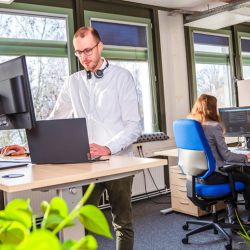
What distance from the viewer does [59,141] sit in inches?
63.6

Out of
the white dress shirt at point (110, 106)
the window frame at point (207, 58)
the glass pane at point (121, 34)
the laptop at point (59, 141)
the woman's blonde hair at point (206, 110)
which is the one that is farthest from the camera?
the window frame at point (207, 58)

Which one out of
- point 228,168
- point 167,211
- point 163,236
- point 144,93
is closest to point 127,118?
point 228,168

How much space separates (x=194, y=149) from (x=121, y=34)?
2.32m

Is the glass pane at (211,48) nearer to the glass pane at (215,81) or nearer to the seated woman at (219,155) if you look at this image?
the glass pane at (215,81)

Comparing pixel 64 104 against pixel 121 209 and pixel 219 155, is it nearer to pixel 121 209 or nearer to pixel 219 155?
pixel 121 209

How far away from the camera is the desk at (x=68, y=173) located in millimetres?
1260

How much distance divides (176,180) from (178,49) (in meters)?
2.13

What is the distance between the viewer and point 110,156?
181 cm

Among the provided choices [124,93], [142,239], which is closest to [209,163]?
[142,239]

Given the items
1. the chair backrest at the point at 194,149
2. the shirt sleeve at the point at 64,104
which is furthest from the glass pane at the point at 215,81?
the shirt sleeve at the point at 64,104

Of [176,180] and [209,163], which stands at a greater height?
[209,163]

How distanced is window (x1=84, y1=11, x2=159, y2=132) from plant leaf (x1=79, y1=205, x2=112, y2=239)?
13.6 ft

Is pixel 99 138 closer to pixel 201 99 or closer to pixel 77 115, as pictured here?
pixel 77 115

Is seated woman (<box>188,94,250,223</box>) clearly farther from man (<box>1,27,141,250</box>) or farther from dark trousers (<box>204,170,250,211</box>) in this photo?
man (<box>1,27,141,250</box>)
